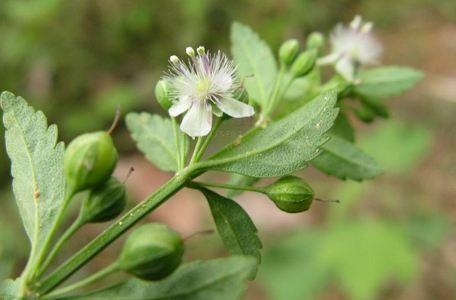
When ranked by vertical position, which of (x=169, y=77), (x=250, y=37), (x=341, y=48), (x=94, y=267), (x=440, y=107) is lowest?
(x=440, y=107)

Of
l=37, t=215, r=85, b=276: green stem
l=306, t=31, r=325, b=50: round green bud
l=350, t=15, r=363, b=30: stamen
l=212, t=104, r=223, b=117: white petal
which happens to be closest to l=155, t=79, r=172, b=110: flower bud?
l=212, t=104, r=223, b=117: white petal

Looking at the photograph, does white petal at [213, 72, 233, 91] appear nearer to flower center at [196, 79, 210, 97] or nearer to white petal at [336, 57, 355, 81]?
flower center at [196, 79, 210, 97]

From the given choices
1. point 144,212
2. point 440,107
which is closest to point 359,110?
point 144,212

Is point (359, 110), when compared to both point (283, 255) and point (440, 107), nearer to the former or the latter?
point (283, 255)

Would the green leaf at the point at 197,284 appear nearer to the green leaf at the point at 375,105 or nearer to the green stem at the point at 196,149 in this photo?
the green stem at the point at 196,149

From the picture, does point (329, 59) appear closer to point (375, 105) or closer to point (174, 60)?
point (375, 105)

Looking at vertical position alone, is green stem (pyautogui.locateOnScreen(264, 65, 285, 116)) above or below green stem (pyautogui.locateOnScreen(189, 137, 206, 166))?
below
